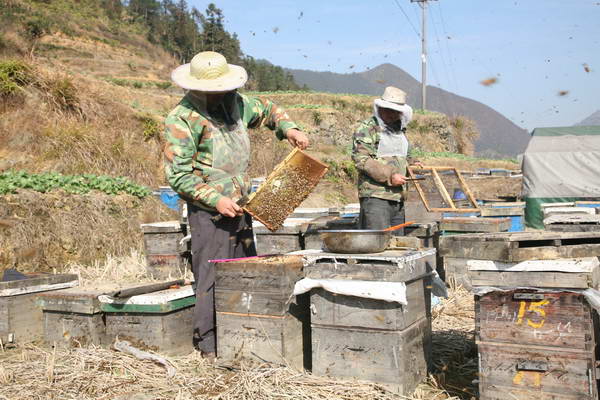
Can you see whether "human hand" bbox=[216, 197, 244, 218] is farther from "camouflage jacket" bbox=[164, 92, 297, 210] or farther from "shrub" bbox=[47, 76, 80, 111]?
"shrub" bbox=[47, 76, 80, 111]

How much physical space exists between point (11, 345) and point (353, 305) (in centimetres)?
349

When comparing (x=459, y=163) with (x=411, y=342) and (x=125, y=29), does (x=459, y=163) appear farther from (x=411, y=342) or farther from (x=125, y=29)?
(x=125, y=29)

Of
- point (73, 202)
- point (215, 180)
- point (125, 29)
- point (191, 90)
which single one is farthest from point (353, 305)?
point (125, 29)

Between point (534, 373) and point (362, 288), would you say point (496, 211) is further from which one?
point (534, 373)

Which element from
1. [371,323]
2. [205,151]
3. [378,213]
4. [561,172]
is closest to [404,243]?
[371,323]

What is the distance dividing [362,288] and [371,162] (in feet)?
8.08

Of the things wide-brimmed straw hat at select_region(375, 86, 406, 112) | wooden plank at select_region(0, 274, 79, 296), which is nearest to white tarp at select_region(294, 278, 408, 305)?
wide-brimmed straw hat at select_region(375, 86, 406, 112)

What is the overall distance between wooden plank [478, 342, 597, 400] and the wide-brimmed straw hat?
3.13 metres

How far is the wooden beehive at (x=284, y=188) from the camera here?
443 centimetres

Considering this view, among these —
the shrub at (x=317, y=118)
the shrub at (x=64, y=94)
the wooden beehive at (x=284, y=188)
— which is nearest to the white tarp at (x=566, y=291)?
the wooden beehive at (x=284, y=188)

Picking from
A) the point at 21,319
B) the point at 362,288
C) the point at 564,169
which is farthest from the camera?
the point at 564,169

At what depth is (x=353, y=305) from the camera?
3805 mm

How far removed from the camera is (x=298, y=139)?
4.86 meters

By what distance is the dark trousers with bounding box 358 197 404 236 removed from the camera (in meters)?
6.05
